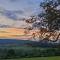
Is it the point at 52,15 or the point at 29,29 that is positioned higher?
the point at 52,15

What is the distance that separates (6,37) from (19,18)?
33 centimetres

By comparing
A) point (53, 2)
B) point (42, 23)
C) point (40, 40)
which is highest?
point (53, 2)

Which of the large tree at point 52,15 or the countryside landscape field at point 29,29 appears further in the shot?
the large tree at point 52,15

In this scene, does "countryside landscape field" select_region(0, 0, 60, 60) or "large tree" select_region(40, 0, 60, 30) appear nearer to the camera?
"countryside landscape field" select_region(0, 0, 60, 60)

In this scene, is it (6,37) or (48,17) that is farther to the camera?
(48,17)

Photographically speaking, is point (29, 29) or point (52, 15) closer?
point (29, 29)

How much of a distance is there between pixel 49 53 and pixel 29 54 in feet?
1.01

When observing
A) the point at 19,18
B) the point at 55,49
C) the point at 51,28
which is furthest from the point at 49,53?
the point at 19,18

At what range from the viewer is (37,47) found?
3.41 metres

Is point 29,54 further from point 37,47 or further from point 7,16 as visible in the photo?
point 7,16

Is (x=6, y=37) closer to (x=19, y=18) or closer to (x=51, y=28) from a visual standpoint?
(x=19, y=18)

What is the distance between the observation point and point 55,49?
11.4 feet

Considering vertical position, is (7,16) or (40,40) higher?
(7,16)

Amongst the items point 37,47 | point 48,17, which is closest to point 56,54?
point 37,47
